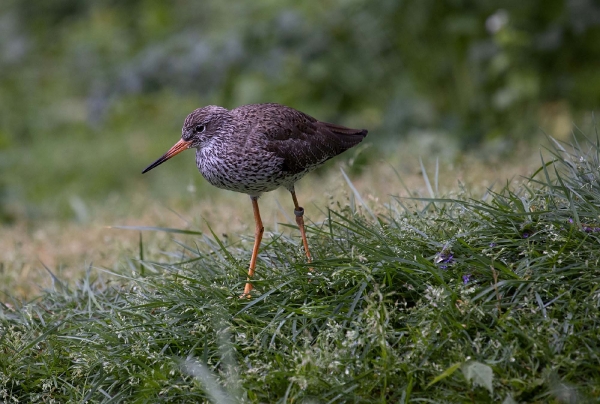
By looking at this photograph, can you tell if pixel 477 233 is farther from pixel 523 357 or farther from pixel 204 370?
pixel 204 370

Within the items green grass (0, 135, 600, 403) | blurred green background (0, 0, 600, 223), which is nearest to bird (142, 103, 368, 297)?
green grass (0, 135, 600, 403)

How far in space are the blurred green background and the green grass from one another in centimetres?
345

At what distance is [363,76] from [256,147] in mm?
4718

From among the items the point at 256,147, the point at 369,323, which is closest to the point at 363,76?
the point at 256,147

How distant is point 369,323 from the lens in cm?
304

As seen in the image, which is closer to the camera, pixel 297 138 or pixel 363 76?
pixel 297 138

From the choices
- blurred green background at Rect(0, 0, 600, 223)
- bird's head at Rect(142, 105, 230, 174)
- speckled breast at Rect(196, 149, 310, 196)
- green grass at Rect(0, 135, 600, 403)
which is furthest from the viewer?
blurred green background at Rect(0, 0, 600, 223)

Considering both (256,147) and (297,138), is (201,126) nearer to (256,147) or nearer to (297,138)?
(256,147)

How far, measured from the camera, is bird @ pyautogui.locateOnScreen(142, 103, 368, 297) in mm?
3732

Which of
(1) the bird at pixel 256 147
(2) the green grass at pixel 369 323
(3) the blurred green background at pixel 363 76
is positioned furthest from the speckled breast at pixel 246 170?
(3) the blurred green background at pixel 363 76

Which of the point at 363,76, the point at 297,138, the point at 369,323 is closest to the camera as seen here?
the point at 369,323

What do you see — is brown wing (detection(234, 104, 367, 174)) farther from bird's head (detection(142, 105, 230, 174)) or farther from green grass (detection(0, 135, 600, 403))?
green grass (detection(0, 135, 600, 403))

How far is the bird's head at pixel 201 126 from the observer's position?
3.98m

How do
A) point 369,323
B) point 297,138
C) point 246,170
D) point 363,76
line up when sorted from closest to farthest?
1. point 369,323
2. point 246,170
3. point 297,138
4. point 363,76
